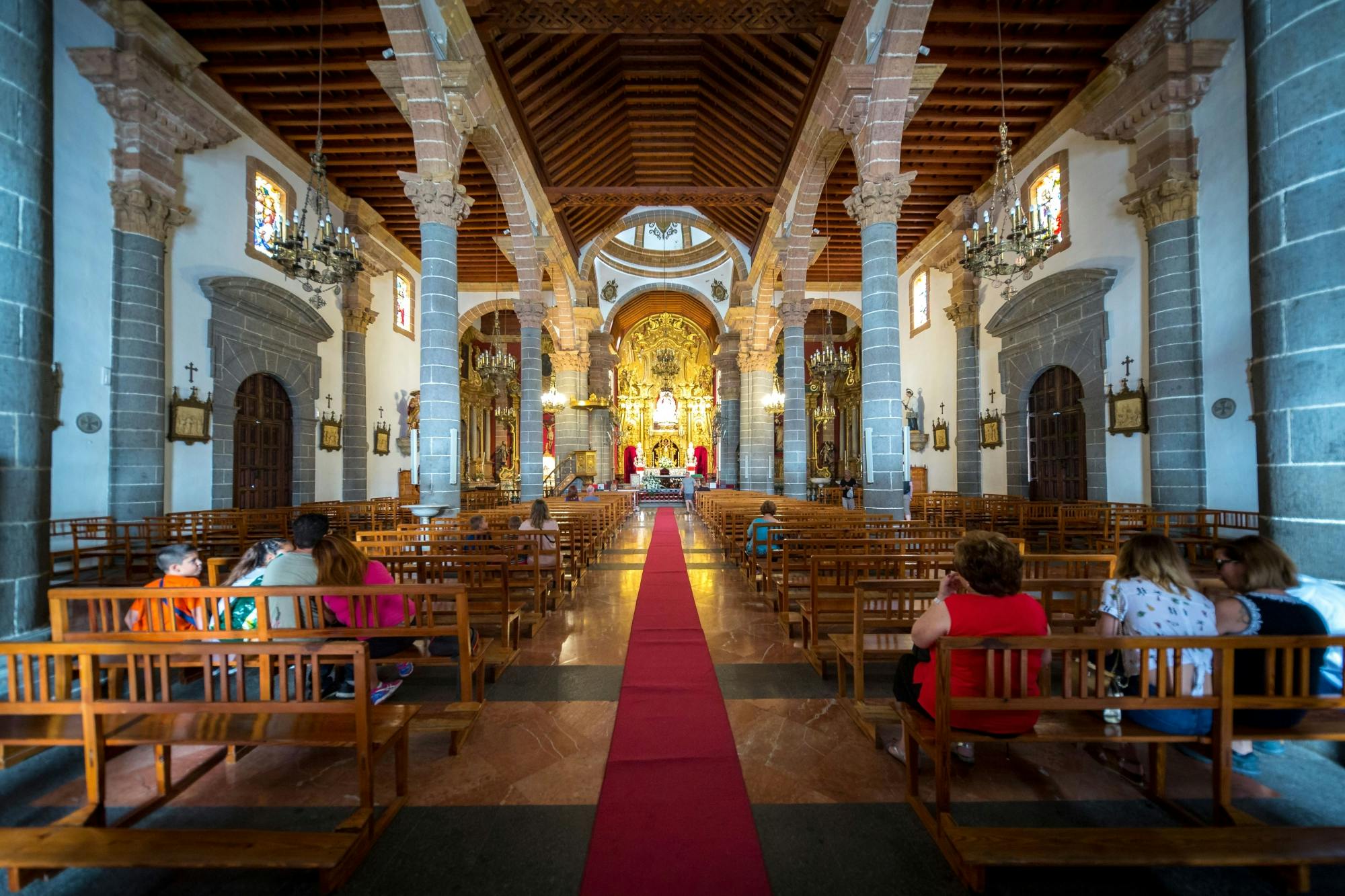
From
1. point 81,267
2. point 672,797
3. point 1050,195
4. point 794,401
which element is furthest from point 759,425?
point 672,797

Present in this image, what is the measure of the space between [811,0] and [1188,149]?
5604 mm

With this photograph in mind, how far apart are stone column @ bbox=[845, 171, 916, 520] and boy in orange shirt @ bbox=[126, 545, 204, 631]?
722 centimetres

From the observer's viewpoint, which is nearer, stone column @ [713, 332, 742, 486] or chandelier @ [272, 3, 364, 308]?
chandelier @ [272, 3, 364, 308]

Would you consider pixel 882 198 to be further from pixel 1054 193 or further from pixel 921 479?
pixel 921 479

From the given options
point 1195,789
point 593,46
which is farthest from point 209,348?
point 1195,789

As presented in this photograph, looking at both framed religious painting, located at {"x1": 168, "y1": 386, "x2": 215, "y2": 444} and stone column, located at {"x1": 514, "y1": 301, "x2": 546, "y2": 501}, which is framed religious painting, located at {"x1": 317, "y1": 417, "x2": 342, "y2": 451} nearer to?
framed religious painting, located at {"x1": 168, "y1": 386, "x2": 215, "y2": 444}

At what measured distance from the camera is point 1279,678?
8.04 feet

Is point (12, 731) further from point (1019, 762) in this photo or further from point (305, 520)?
point (1019, 762)

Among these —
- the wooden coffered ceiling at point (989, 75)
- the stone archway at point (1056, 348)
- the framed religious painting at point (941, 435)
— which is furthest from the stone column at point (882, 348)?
the framed religious painting at point (941, 435)

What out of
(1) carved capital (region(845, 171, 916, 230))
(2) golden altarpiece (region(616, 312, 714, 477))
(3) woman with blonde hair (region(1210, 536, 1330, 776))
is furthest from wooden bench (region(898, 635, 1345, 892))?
(2) golden altarpiece (region(616, 312, 714, 477))

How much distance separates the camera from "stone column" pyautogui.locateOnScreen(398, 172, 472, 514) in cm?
800

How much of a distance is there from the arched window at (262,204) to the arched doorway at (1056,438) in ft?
47.4

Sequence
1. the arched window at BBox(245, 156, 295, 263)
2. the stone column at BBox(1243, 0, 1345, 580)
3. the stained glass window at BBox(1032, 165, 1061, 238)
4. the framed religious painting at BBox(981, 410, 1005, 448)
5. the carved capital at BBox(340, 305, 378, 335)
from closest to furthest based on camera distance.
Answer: the stone column at BBox(1243, 0, 1345, 580), the arched window at BBox(245, 156, 295, 263), the stained glass window at BBox(1032, 165, 1061, 238), the framed religious painting at BBox(981, 410, 1005, 448), the carved capital at BBox(340, 305, 378, 335)

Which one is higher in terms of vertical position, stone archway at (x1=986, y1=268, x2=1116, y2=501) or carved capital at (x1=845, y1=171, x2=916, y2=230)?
carved capital at (x1=845, y1=171, x2=916, y2=230)
